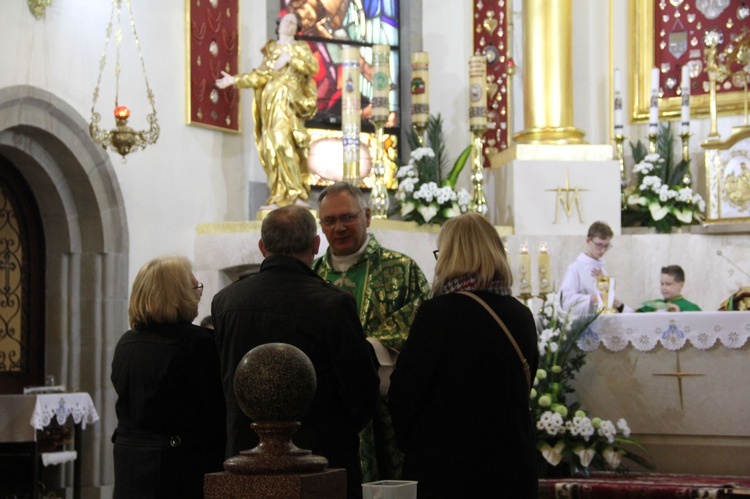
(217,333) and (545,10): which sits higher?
(545,10)

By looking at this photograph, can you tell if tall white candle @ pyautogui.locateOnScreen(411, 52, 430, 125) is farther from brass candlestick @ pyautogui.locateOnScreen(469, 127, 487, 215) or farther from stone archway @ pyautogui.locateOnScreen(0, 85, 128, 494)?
stone archway @ pyautogui.locateOnScreen(0, 85, 128, 494)

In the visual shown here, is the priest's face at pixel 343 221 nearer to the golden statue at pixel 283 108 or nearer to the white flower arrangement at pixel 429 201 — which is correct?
the golden statue at pixel 283 108

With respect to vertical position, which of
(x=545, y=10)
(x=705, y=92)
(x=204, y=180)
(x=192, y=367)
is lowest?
(x=192, y=367)

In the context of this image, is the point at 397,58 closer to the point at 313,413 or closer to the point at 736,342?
the point at 736,342

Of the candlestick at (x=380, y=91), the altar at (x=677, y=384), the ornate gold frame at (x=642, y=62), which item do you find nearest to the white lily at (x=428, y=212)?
the candlestick at (x=380, y=91)

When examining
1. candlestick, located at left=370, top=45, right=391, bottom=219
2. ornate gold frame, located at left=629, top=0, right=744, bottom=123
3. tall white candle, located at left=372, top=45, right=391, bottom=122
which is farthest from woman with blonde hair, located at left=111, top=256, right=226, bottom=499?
ornate gold frame, located at left=629, top=0, right=744, bottom=123

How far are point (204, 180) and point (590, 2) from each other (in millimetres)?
4457

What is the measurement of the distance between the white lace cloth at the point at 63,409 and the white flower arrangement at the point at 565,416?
3161 millimetres

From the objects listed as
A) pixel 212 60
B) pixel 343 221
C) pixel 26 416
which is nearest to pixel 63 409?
pixel 26 416

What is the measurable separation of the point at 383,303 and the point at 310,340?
0.74 metres

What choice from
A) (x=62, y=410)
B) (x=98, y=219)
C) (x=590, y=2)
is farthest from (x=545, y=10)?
(x=62, y=410)

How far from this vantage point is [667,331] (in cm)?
719

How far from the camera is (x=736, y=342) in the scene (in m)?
7.04

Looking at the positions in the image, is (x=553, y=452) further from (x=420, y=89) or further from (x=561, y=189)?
(x=420, y=89)
